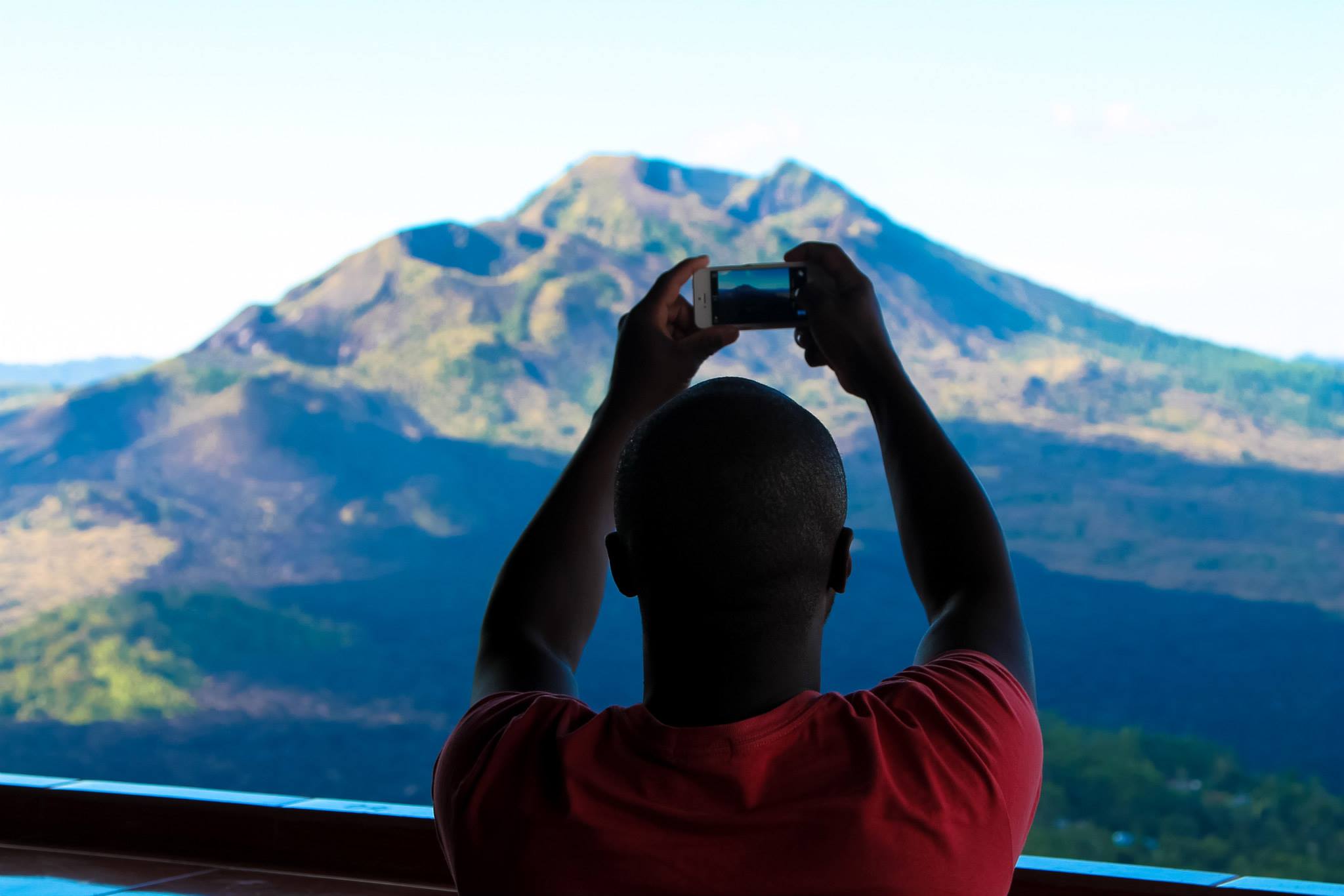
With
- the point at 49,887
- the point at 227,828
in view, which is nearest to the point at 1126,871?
the point at 227,828

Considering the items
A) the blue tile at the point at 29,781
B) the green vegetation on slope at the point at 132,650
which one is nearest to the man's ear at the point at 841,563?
→ the blue tile at the point at 29,781

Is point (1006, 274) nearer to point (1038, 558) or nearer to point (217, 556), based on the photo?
point (1038, 558)

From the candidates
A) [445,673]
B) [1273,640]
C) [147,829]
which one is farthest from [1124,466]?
[147,829]

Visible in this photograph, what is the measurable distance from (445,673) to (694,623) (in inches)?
1061

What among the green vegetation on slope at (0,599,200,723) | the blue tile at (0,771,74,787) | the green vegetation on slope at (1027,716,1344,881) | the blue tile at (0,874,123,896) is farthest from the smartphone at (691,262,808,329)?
the green vegetation on slope at (0,599,200,723)

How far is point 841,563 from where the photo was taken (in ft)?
2.02

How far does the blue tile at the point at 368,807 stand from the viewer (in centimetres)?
149

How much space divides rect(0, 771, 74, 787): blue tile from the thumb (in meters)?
1.25

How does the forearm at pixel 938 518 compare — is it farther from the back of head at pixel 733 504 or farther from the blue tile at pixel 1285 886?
the blue tile at pixel 1285 886

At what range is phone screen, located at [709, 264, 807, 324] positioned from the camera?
3.04 ft

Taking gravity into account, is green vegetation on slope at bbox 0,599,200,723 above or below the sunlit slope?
below

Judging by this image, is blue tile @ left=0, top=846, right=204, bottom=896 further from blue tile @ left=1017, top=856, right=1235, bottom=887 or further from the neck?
the neck

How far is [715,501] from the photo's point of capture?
1.86 feet

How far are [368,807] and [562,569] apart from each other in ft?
3.00
